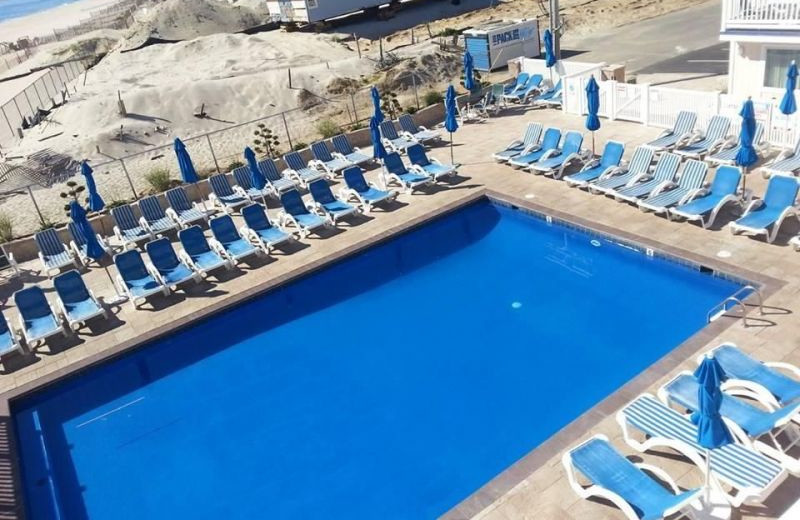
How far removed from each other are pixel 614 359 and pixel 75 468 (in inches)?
337

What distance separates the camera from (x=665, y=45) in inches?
1109

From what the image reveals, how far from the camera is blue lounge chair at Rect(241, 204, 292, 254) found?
14781 millimetres

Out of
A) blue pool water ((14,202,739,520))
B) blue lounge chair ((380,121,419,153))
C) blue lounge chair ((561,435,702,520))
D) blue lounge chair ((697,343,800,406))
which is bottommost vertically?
blue pool water ((14,202,739,520))

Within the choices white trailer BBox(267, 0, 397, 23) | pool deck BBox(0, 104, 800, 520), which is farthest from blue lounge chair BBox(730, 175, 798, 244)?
white trailer BBox(267, 0, 397, 23)

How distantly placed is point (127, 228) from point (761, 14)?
16.7 meters

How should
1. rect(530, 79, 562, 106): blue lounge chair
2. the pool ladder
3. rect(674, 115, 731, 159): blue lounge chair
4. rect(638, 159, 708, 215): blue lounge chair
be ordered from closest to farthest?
the pool ladder → rect(638, 159, 708, 215): blue lounge chair → rect(674, 115, 731, 159): blue lounge chair → rect(530, 79, 562, 106): blue lounge chair

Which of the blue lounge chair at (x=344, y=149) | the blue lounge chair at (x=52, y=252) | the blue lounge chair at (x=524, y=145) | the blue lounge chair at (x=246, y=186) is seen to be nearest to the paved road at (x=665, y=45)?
the blue lounge chair at (x=524, y=145)

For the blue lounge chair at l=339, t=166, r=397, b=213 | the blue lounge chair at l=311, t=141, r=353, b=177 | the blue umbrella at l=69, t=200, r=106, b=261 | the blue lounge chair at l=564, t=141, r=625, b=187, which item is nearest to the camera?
the blue umbrella at l=69, t=200, r=106, b=261

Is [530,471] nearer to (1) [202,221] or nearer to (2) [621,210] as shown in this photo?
(2) [621,210]

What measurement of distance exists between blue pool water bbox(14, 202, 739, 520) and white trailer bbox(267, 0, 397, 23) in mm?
33401

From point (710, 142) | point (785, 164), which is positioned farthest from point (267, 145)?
point (785, 164)

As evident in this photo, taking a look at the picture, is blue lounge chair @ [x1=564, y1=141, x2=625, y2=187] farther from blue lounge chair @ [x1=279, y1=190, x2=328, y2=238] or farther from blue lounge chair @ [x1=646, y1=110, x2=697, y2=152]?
blue lounge chair @ [x1=279, y1=190, x2=328, y2=238]

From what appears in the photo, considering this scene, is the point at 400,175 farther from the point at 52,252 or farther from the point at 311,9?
the point at 311,9

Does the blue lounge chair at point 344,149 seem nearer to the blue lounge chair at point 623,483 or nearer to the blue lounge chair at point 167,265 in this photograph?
the blue lounge chair at point 167,265
